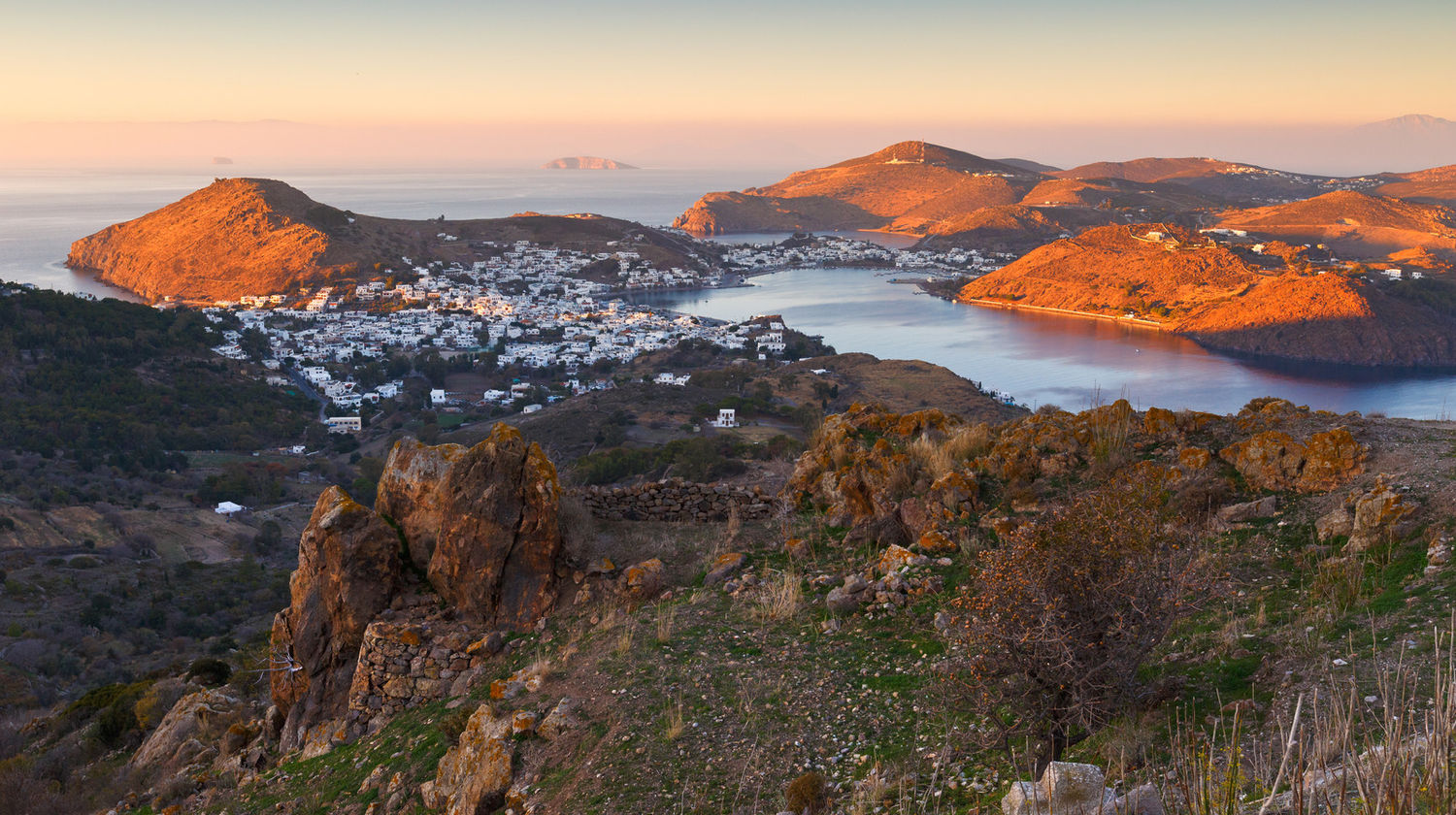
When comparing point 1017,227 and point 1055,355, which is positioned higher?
point 1017,227

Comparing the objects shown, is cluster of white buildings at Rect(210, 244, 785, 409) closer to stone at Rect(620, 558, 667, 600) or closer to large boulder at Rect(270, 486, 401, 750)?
large boulder at Rect(270, 486, 401, 750)

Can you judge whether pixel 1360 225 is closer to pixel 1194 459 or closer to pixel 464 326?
pixel 464 326

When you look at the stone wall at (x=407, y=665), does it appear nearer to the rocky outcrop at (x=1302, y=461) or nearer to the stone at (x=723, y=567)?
the stone at (x=723, y=567)

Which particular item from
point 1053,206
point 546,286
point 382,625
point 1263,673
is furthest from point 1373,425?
point 1053,206

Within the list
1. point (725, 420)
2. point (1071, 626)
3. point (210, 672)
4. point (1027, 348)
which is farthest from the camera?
point (1027, 348)

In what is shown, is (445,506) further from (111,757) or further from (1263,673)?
(1263,673)

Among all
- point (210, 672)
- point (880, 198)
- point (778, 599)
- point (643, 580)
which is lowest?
point (210, 672)

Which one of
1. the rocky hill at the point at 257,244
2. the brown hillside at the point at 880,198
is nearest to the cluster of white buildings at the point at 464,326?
the rocky hill at the point at 257,244

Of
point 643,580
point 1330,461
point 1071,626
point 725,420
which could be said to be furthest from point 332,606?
point 725,420
